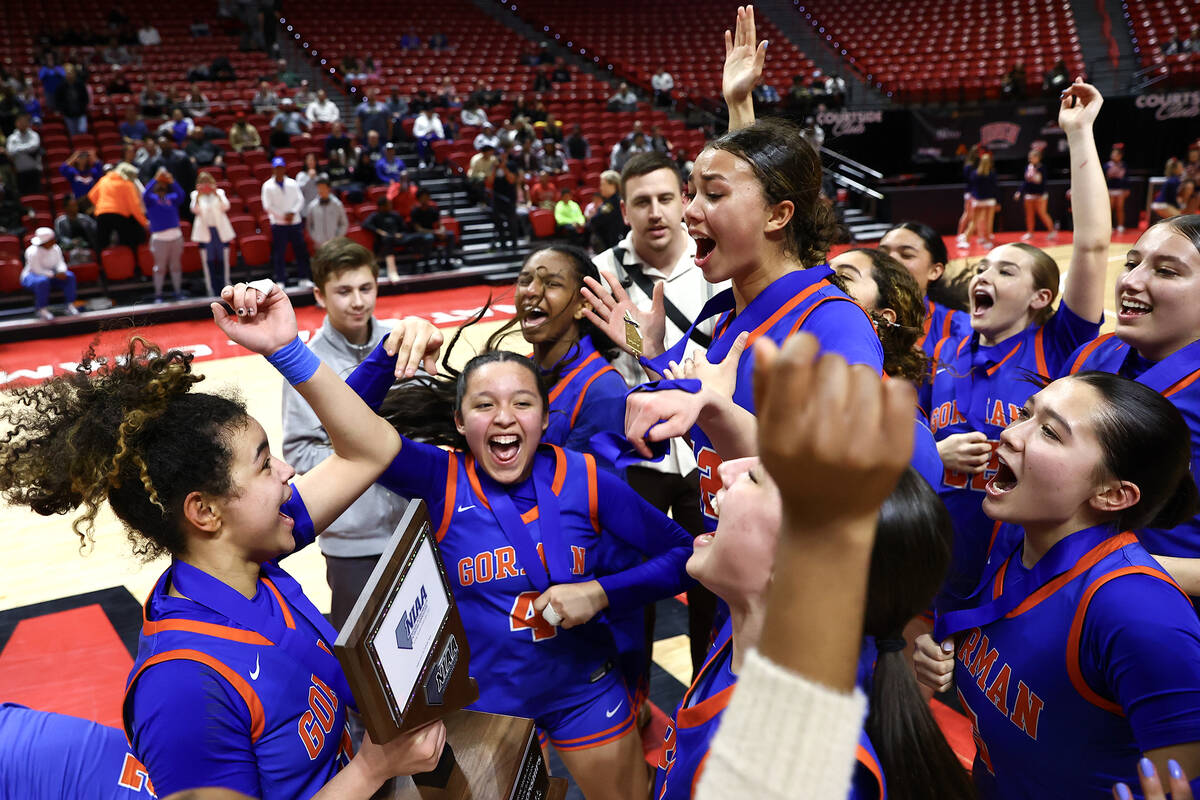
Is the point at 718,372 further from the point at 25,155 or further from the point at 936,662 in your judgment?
the point at 25,155

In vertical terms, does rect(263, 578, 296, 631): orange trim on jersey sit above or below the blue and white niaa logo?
below

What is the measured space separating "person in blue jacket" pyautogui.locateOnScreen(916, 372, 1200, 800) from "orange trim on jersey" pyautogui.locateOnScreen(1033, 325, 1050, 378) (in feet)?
3.99

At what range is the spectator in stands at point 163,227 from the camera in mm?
11195

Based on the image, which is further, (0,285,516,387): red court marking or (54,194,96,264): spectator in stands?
(54,194,96,264): spectator in stands

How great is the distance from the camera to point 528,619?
2.38m

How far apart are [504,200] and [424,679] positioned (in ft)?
42.6

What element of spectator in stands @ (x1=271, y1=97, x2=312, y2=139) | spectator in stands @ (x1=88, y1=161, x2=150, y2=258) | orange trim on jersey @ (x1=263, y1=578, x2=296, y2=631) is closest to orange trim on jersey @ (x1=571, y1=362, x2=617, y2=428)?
orange trim on jersey @ (x1=263, y1=578, x2=296, y2=631)

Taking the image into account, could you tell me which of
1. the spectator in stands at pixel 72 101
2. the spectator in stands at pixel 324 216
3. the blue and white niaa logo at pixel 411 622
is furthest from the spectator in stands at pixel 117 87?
the blue and white niaa logo at pixel 411 622

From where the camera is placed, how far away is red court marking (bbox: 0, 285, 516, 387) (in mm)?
9266

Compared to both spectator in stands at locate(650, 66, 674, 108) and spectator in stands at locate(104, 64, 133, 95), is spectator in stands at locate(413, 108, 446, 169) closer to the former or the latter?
spectator in stands at locate(104, 64, 133, 95)

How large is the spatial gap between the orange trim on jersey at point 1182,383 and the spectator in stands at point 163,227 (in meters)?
11.3

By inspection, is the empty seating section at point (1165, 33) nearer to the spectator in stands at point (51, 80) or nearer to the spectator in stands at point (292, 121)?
the spectator in stands at point (292, 121)

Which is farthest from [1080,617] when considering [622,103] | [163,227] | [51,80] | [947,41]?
[947,41]

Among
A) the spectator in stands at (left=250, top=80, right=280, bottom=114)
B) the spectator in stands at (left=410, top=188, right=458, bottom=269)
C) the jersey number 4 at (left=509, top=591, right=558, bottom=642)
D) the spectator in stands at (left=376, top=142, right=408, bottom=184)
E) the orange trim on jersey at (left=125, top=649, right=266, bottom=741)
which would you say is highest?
the orange trim on jersey at (left=125, top=649, right=266, bottom=741)
